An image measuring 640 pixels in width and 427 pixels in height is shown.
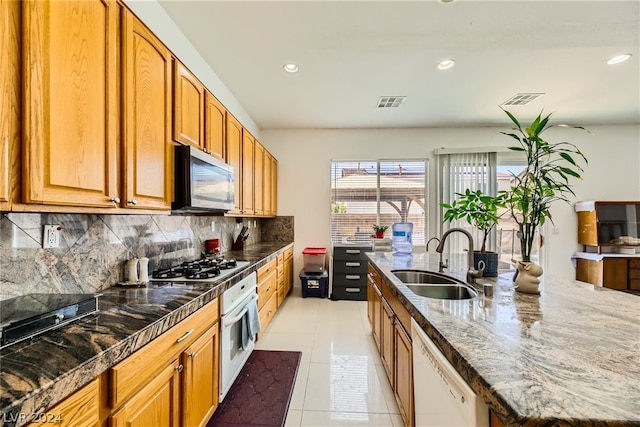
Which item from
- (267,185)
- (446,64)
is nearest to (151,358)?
(267,185)

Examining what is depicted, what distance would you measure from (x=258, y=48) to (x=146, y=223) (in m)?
1.81

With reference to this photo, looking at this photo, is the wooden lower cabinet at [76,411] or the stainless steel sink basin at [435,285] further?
the stainless steel sink basin at [435,285]

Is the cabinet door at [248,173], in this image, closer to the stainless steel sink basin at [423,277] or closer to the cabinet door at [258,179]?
the cabinet door at [258,179]

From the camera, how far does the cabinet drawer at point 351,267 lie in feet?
14.3

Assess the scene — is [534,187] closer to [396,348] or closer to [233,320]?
[396,348]

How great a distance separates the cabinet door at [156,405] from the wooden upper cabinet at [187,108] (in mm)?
1337

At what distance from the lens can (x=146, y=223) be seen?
1.99m

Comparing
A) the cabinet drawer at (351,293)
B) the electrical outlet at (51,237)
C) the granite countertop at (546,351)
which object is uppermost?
the electrical outlet at (51,237)

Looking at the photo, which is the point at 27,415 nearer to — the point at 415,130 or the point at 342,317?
the point at 342,317

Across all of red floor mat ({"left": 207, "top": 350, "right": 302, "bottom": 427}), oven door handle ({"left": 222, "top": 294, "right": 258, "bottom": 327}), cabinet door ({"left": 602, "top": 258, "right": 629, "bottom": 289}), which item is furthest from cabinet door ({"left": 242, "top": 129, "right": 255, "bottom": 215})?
cabinet door ({"left": 602, "top": 258, "right": 629, "bottom": 289})

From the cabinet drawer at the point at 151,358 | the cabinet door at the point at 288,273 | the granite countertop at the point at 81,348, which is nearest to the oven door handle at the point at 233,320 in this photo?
the cabinet drawer at the point at 151,358

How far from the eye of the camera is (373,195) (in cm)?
484

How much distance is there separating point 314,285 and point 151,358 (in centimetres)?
342

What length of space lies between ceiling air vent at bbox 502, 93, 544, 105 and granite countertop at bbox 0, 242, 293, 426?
4264 millimetres
